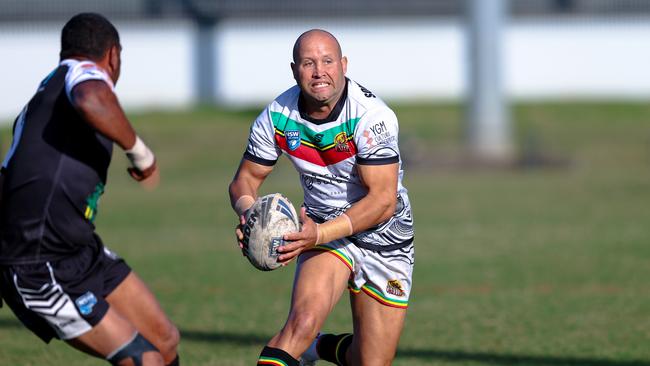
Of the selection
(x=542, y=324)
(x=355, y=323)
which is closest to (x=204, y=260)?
(x=542, y=324)

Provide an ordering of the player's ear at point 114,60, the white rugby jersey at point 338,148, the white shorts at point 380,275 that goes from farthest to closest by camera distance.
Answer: the white shorts at point 380,275, the white rugby jersey at point 338,148, the player's ear at point 114,60

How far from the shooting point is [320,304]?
5938mm

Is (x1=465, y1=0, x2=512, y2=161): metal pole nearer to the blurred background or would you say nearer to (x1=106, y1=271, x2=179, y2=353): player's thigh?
the blurred background

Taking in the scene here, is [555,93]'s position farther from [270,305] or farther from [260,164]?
[260,164]

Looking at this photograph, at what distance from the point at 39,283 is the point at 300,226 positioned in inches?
55.1

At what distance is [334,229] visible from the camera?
591 cm


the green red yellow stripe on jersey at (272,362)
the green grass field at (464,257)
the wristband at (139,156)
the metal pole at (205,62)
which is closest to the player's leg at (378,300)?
the green red yellow stripe on jersey at (272,362)

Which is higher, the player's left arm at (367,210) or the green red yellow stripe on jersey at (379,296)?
the player's left arm at (367,210)

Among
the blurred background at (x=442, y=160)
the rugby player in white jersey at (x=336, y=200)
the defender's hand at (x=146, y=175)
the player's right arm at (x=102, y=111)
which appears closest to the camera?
the player's right arm at (x=102, y=111)

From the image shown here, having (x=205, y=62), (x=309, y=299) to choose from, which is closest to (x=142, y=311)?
(x=309, y=299)

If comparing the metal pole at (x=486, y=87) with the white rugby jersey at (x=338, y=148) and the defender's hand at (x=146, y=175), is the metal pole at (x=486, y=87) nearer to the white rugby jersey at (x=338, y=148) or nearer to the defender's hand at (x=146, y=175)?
the white rugby jersey at (x=338, y=148)

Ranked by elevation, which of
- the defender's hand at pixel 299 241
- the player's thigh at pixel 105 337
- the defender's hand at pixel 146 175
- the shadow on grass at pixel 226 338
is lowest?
the shadow on grass at pixel 226 338

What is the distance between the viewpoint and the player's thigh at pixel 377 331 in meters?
6.35

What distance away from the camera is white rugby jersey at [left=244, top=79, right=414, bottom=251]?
19.9 ft
